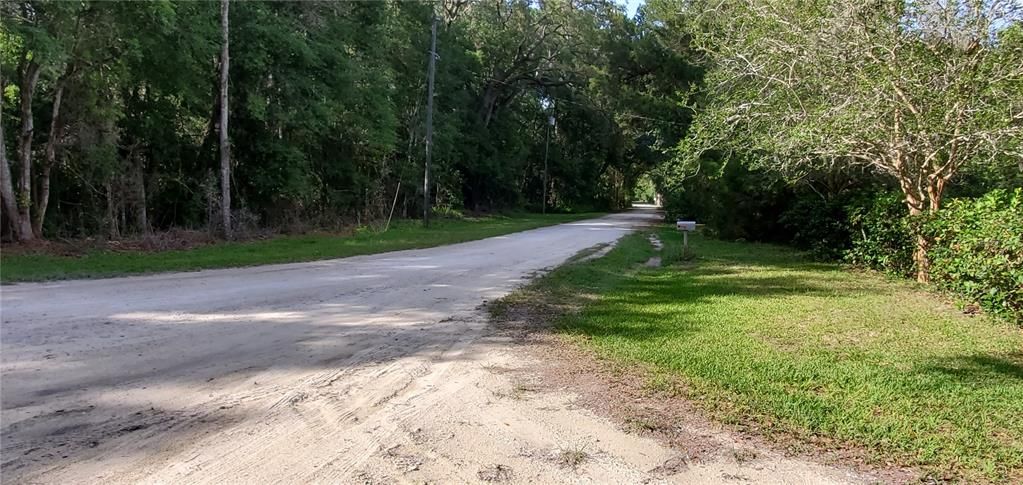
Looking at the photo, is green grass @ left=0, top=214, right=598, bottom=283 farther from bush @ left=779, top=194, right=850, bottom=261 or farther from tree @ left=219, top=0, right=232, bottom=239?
bush @ left=779, top=194, right=850, bottom=261

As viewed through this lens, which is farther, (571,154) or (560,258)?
(571,154)

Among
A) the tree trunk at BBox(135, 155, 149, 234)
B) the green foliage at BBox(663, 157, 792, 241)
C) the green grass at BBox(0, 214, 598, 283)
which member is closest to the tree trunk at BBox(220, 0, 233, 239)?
the green grass at BBox(0, 214, 598, 283)

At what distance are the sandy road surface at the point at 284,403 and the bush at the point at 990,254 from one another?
4.81 meters

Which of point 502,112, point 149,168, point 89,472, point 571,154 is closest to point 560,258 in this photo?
point 89,472

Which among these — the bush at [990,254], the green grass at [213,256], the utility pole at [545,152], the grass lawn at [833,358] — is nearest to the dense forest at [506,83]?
the bush at [990,254]

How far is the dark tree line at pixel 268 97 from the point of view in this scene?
1525 centimetres

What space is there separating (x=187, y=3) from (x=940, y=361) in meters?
17.5

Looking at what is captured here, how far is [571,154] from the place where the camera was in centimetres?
5506

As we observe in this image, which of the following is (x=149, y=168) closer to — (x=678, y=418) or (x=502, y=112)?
(x=678, y=418)

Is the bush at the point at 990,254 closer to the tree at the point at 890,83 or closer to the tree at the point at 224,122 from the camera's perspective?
the tree at the point at 890,83

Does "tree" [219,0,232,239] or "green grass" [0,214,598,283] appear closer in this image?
"green grass" [0,214,598,283]

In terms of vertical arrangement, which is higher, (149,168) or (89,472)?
(149,168)

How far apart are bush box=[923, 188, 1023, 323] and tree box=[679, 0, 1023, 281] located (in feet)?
2.73

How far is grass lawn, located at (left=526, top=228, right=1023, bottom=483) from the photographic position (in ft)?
13.0
